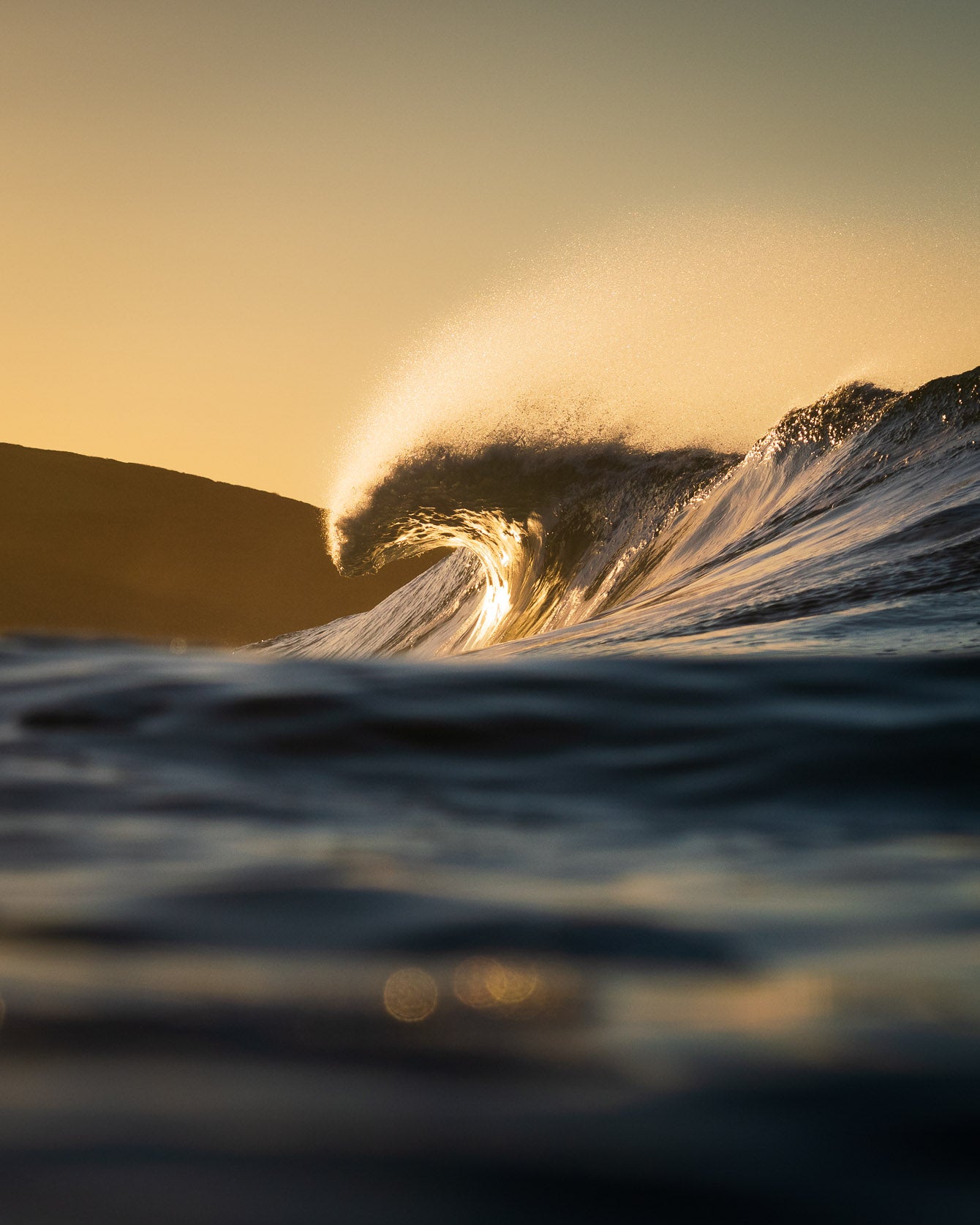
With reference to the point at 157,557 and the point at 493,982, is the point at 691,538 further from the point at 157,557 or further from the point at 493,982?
the point at 157,557

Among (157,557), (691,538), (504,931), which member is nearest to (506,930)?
(504,931)

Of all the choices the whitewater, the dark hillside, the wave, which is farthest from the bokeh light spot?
the dark hillside

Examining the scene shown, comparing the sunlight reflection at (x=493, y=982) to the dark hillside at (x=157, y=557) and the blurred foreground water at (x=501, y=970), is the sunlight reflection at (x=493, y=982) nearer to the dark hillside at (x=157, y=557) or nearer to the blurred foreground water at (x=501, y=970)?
the blurred foreground water at (x=501, y=970)

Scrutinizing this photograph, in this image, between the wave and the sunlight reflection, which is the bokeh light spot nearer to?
the sunlight reflection

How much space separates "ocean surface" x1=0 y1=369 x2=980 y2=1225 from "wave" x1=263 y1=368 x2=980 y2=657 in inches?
8.7

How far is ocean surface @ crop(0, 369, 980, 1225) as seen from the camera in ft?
2.32

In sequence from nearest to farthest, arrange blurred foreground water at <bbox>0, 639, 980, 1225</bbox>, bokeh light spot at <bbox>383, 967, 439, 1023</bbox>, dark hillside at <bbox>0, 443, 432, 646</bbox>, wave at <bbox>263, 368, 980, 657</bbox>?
blurred foreground water at <bbox>0, 639, 980, 1225</bbox>, bokeh light spot at <bbox>383, 967, 439, 1023</bbox>, wave at <bbox>263, 368, 980, 657</bbox>, dark hillside at <bbox>0, 443, 432, 646</bbox>

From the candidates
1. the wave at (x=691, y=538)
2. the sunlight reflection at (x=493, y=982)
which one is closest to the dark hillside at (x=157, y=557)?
the wave at (x=691, y=538)

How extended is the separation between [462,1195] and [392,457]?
10.7 m

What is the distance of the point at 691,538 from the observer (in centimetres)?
829

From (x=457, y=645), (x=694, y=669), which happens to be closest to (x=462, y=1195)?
(x=694, y=669)

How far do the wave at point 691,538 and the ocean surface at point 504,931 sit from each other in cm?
22

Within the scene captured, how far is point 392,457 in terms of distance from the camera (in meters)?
11.1

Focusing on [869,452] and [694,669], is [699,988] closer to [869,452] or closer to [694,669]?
[694,669]
